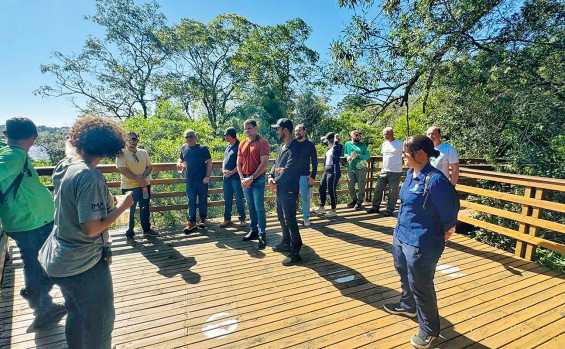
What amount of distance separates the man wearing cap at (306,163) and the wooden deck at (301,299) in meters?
0.97

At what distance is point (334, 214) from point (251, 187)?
217cm

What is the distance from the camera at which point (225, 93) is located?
21.5m

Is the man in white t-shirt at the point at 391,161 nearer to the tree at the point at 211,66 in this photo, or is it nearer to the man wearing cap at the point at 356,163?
the man wearing cap at the point at 356,163

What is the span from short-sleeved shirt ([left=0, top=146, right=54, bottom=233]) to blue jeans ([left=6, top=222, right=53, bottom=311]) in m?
0.05

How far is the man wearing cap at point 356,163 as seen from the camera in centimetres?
546

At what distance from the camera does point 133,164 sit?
3723mm

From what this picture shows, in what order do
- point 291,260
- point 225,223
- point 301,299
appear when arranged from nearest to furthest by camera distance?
point 301,299
point 291,260
point 225,223

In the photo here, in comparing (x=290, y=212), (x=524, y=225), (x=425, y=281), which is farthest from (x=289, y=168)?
(x=524, y=225)

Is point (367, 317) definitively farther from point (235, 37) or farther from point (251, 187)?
point (235, 37)

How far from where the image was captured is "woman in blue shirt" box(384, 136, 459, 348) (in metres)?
1.85

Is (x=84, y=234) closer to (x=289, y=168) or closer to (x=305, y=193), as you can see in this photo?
(x=289, y=168)

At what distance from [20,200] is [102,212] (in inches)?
52.8

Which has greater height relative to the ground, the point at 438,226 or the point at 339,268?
the point at 438,226

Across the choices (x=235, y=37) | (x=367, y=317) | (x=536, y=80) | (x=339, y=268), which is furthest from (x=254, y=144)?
(x=235, y=37)
